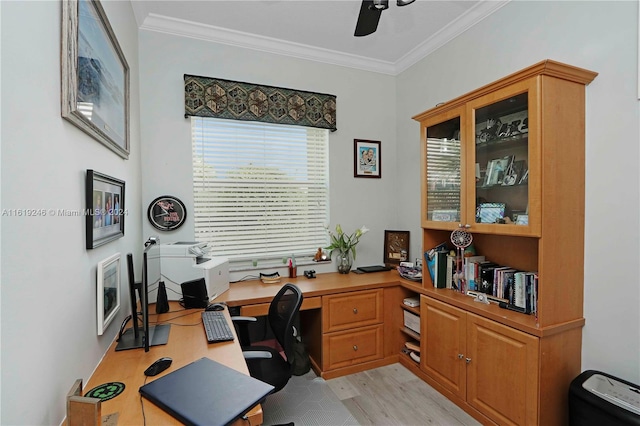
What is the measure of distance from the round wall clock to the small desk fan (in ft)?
7.25

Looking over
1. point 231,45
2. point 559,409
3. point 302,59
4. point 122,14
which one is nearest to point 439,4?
point 302,59

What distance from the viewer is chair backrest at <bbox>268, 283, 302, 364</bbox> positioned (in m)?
1.81

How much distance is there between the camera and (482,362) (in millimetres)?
1995

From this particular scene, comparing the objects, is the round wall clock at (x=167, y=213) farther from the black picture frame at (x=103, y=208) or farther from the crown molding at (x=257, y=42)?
the crown molding at (x=257, y=42)

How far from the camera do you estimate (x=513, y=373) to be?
1.80 m

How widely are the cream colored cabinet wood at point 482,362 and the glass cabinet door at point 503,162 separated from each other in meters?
0.65

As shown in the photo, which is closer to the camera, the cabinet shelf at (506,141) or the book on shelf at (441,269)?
the cabinet shelf at (506,141)

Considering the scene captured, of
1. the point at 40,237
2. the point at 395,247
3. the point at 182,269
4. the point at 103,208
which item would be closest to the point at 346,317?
the point at 395,247

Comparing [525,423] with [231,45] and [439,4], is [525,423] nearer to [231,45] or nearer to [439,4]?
[439,4]

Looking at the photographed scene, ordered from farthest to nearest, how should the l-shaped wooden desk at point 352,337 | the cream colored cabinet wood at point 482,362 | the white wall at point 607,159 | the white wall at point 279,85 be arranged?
the white wall at point 279,85
the cream colored cabinet wood at point 482,362
the white wall at point 607,159
the l-shaped wooden desk at point 352,337

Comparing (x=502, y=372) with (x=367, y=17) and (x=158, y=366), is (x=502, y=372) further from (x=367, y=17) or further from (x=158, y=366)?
(x=367, y=17)

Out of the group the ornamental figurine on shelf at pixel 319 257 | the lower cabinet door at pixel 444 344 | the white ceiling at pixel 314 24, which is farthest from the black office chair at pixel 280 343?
the white ceiling at pixel 314 24

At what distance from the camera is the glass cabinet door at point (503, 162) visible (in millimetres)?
1806

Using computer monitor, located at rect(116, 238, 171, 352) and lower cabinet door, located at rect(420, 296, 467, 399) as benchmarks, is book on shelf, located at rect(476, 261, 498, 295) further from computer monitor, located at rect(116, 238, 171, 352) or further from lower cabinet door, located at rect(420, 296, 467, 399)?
computer monitor, located at rect(116, 238, 171, 352)
